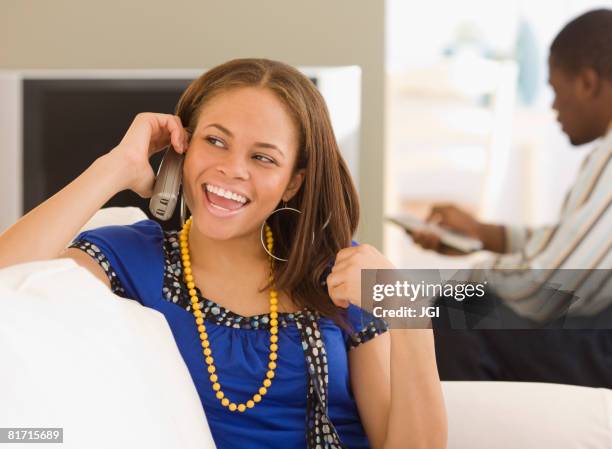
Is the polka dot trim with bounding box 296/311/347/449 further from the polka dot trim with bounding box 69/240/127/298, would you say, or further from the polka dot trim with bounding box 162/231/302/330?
the polka dot trim with bounding box 69/240/127/298

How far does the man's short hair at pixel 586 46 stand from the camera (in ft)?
8.27

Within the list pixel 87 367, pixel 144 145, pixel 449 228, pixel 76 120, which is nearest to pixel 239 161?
pixel 144 145

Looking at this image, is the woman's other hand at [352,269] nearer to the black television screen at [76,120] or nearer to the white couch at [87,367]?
Answer: the white couch at [87,367]

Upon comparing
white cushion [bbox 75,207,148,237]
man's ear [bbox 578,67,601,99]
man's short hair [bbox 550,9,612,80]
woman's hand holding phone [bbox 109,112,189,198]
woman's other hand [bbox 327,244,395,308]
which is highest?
man's short hair [bbox 550,9,612,80]

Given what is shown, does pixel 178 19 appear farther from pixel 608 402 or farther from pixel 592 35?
pixel 608 402

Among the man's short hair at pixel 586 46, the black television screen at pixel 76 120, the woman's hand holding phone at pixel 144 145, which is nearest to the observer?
the woman's hand holding phone at pixel 144 145

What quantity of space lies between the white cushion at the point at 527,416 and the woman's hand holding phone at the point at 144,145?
22.0 inches

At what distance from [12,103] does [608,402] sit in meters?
1.78

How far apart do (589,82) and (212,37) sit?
43.7 inches

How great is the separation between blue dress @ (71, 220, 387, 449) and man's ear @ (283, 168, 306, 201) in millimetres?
207

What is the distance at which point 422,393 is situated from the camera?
1.21m

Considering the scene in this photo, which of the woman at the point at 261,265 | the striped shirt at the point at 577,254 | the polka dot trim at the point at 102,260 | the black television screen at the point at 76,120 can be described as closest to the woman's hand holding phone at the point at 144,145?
the woman at the point at 261,265

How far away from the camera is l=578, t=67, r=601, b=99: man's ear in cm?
255

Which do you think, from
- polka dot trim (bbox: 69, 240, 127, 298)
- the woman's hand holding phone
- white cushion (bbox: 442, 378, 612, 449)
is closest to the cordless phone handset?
the woman's hand holding phone
